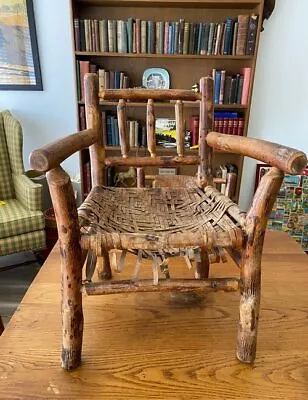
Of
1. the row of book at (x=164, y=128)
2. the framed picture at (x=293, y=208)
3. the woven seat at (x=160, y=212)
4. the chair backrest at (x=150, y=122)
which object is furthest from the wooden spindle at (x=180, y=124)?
the framed picture at (x=293, y=208)

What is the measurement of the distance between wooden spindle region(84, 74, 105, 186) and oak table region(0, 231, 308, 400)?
13.1 inches

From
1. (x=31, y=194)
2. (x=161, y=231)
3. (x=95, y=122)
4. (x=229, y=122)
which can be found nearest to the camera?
(x=161, y=231)

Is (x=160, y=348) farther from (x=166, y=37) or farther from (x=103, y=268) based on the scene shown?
(x=166, y=37)

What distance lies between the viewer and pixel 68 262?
0.62 m

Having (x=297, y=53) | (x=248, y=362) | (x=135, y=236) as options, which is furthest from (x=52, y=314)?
(x=297, y=53)

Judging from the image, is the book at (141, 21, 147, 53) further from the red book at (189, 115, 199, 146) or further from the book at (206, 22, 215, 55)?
the red book at (189, 115, 199, 146)

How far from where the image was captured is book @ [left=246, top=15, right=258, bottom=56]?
5.11 ft

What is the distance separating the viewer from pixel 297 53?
1.80 meters

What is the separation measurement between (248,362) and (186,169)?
1.40m

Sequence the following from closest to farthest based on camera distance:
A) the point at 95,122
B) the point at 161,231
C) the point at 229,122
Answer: the point at 161,231
the point at 95,122
the point at 229,122

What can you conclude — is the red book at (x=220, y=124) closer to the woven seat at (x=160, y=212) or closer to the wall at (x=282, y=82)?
the wall at (x=282, y=82)

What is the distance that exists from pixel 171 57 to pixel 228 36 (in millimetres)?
290

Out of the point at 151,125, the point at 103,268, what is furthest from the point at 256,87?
the point at 103,268

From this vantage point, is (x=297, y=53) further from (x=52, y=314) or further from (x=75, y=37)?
(x=52, y=314)
